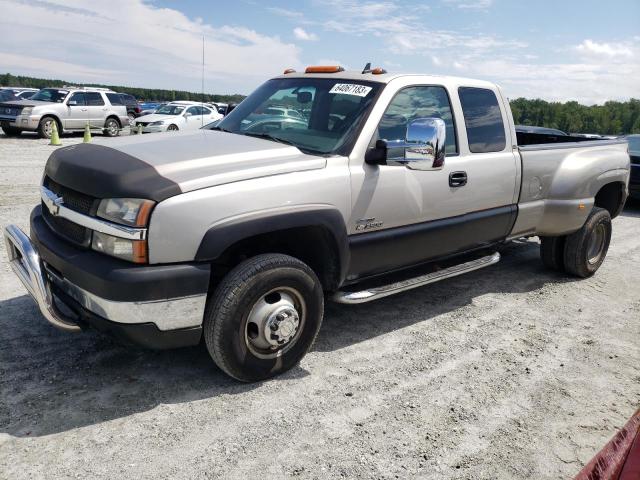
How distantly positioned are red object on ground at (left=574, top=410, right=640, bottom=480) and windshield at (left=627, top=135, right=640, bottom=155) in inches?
391

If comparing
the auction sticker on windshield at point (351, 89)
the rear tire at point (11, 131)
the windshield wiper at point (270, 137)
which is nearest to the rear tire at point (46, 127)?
the rear tire at point (11, 131)

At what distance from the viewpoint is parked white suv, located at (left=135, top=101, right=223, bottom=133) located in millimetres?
18875

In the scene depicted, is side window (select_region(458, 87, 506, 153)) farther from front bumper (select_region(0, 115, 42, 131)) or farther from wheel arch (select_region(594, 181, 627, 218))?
front bumper (select_region(0, 115, 42, 131))

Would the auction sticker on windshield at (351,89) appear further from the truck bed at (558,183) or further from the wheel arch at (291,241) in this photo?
the truck bed at (558,183)

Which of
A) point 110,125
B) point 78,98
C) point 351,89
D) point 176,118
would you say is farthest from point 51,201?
point 110,125

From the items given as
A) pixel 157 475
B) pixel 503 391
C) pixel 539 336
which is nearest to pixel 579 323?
pixel 539 336

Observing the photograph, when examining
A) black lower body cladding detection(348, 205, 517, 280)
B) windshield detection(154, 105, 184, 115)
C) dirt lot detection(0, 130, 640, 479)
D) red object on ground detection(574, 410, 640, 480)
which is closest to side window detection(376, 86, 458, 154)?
black lower body cladding detection(348, 205, 517, 280)

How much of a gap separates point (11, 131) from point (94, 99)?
3.07 metres

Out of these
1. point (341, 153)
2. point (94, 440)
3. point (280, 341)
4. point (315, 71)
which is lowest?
point (94, 440)

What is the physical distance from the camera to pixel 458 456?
280 centimetres

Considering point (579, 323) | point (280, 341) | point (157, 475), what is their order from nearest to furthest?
point (157, 475)
point (280, 341)
point (579, 323)

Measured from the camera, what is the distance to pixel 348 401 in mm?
3229

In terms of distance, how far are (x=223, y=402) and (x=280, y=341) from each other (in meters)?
0.48

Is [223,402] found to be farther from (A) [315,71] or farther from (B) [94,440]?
(A) [315,71]
